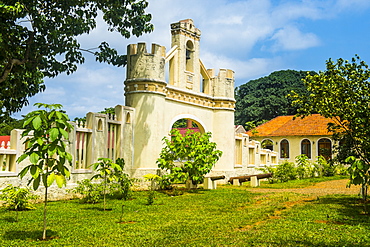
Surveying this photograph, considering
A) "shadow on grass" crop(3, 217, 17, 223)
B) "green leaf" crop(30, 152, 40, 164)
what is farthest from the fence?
"green leaf" crop(30, 152, 40, 164)

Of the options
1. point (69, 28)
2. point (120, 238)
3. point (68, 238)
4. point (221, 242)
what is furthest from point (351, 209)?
point (69, 28)

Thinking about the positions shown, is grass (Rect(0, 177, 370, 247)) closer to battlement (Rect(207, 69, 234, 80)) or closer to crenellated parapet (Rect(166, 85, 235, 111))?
crenellated parapet (Rect(166, 85, 235, 111))

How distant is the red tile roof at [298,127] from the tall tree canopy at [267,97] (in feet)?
42.0

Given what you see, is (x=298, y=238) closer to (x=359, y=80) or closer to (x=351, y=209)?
(x=351, y=209)

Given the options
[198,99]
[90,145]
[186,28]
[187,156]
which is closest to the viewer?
[90,145]

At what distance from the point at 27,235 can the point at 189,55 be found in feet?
44.4

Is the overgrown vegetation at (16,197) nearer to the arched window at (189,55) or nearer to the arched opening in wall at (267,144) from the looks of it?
the arched window at (189,55)

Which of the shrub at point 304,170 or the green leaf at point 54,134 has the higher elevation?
the green leaf at point 54,134

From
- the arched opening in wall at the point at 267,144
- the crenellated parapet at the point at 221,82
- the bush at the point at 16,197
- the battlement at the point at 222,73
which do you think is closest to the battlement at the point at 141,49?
the battlement at the point at 222,73

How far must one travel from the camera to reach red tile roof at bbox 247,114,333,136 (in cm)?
3309

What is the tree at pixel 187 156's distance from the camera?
15672mm

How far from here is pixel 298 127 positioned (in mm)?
34344

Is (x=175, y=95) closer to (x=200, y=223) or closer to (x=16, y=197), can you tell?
(x=16, y=197)

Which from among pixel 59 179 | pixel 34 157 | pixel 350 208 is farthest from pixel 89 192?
pixel 350 208
